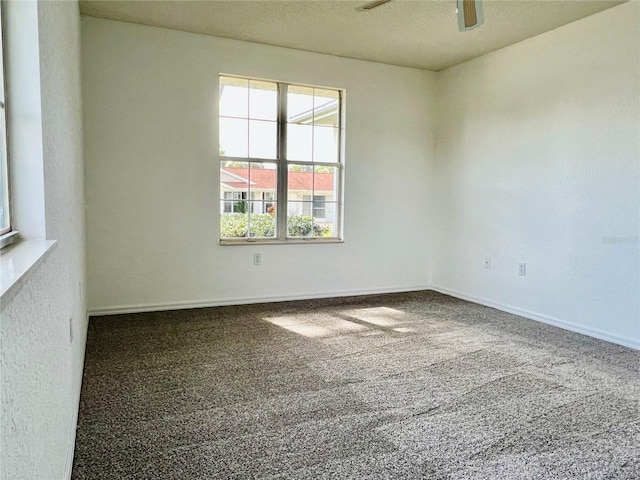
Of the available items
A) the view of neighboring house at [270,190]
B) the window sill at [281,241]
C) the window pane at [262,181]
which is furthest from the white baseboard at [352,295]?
the window pane at [262,181]

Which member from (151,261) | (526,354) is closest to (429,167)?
(526,354)

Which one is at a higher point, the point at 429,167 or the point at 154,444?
the point at 429,167

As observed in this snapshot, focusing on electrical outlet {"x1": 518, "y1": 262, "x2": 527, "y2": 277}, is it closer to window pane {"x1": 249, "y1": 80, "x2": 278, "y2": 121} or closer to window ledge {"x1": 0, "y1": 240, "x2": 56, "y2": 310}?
window pane {"x1": 249, "y1": 80, "x2": 278, "y2": 121}

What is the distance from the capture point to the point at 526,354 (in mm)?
3199

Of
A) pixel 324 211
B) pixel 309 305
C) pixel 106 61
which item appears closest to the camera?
pixel 106 61

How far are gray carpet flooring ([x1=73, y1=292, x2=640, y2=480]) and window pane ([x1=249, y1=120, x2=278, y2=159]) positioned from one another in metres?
1.73

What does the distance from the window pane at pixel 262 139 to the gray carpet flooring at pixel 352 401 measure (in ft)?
5.69

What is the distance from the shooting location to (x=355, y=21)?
379 cm

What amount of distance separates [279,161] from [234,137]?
51 centimetres

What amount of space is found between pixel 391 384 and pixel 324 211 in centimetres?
261

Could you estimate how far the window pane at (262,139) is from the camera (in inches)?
180

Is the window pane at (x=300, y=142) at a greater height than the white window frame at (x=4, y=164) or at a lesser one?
greater

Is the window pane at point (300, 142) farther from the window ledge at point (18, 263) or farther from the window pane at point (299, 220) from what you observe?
the window ledge at point (18, 263)

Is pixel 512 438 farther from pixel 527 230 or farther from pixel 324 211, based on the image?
pixel 324 211
